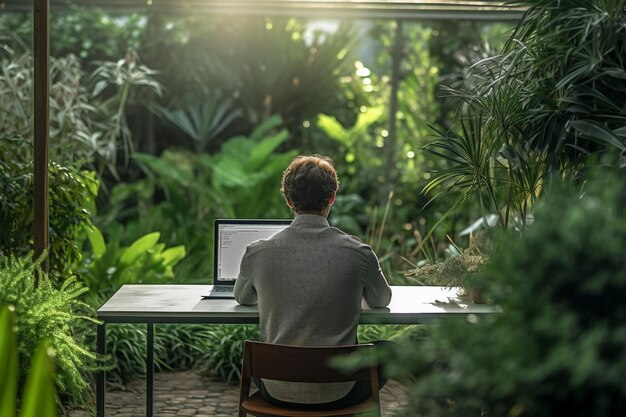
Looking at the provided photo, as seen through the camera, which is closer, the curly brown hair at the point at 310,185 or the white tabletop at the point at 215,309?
the curly brown hair at the point at 310,185

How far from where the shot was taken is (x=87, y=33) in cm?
955

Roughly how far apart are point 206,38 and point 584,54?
656 cm

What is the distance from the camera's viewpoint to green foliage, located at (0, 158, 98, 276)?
16.1ft

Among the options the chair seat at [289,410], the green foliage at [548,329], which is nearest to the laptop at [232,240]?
the chair seat at [289,410]

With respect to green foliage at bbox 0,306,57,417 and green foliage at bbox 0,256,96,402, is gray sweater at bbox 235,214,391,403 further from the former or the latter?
green foliage at bbox 0,306,57,417

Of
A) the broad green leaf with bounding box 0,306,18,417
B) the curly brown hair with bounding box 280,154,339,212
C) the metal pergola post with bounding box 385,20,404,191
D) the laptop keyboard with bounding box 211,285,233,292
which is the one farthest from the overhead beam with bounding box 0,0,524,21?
the broad green leaf with bounding box 0,306,18,417

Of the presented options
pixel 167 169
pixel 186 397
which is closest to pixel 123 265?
pixel 186 397

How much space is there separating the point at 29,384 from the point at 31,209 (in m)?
3.34

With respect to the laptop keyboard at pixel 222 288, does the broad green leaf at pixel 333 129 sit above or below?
above

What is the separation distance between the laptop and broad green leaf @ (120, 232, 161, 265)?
209cm

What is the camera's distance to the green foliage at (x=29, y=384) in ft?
5.39

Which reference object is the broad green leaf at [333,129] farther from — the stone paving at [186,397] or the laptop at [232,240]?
the laptop at [232,240]

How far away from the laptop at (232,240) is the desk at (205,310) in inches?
6.6

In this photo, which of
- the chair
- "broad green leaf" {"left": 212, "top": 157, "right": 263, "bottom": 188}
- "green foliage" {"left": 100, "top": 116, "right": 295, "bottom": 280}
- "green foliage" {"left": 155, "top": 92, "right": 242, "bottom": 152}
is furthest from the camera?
"green foliage" {"left": 155, "top": 92, "right": 242, "bottom": 152}
